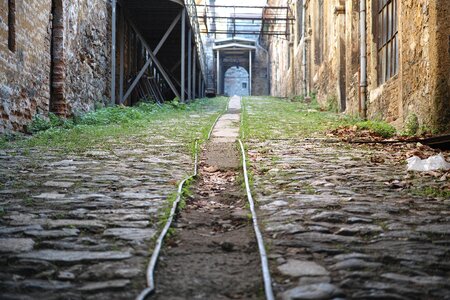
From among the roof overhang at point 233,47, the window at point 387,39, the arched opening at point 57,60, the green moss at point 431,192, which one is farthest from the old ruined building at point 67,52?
the roof overhang at point 233,47

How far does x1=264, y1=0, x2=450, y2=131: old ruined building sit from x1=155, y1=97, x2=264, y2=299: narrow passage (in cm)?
361

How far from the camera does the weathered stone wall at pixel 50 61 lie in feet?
24.7

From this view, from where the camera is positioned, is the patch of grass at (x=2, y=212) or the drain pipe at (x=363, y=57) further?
the drain pipe at (x=363, y=57)

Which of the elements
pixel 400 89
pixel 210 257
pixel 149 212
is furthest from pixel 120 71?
pixel 210 257

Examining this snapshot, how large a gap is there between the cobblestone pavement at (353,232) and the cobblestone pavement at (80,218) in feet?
2.73

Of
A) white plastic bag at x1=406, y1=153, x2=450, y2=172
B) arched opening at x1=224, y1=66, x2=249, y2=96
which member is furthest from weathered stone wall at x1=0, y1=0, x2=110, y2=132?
arched opening at x1=224, y1=66, x2=249, y2=96

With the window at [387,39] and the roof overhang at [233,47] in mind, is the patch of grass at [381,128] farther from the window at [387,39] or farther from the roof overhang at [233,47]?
the roof overhang at [233,47]

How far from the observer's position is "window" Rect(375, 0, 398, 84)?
27.5 feet

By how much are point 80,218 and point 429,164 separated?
3.67 m

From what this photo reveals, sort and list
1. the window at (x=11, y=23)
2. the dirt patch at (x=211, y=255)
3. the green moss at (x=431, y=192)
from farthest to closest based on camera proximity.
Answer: the window at (x=11, y=23) < the green moss at (x=431, y=192) < the dirt patch at (x=211, y=255)

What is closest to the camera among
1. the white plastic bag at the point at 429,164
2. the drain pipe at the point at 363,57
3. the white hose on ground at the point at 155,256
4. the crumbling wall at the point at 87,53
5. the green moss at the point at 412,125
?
the white hose on ground at the point at 155,256

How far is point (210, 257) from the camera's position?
261 cm

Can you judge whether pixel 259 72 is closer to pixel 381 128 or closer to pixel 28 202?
pixel 381 128

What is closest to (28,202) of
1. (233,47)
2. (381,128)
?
(381,128)
